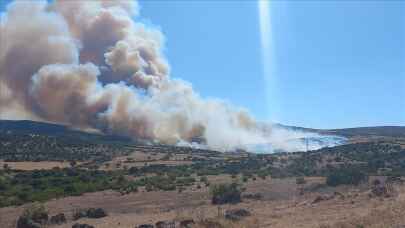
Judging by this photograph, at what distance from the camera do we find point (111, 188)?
36.1 m

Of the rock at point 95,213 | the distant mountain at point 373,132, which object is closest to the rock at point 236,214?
the rock at point 95,213

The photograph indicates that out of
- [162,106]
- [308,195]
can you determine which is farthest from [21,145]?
[308,195]

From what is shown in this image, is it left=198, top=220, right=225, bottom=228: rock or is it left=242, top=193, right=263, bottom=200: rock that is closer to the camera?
left=198, top=220, right=225, bottom=228: rock

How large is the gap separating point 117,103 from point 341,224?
3450 inches

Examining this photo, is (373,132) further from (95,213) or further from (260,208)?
(95,213)

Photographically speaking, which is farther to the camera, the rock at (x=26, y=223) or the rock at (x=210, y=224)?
the rock at (x=26, y=223)

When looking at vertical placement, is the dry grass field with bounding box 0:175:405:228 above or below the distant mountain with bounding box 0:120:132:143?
below

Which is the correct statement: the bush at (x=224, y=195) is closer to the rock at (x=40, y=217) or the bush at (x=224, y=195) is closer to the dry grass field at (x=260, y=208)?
the dry grass field at (x=260, y=208)

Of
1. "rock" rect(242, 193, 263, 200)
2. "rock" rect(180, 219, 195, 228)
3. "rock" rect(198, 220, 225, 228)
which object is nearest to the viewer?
"rock" rect(198, 220, 225, 228)

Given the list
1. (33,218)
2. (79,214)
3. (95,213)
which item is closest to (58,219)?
(33,218)

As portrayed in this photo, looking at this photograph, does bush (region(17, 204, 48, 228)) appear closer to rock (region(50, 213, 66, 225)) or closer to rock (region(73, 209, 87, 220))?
rock (region(50, 213, 66, 225))

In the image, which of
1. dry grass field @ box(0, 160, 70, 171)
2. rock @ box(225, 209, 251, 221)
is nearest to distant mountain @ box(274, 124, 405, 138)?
dry grass field @ box(0, 160, 70, 171)

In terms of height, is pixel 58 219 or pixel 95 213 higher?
pixel 95 213

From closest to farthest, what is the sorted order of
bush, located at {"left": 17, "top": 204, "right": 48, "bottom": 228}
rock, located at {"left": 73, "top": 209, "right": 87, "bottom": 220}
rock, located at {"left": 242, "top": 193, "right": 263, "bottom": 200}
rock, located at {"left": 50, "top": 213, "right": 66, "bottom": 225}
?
Result: bush, located at {"left": 17, "top": 204, "right": 48, "bottom": 228}, rock, located at {"left": 50, "top": 213, "right": 66, "bottom": 225}, rock, located at {"left": 73, "top": 209, "right": 87, "bottom": 220}, rock, located at {"left": 242, "top": 193, "right": 263, "bottom": 200}
